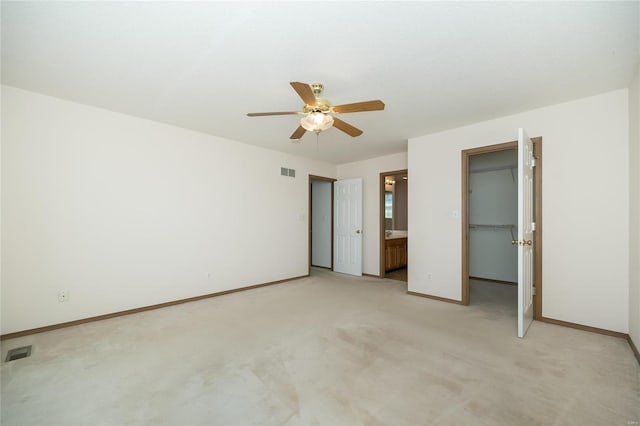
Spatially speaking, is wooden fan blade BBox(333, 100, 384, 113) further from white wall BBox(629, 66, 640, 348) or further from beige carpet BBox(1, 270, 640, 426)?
white wall BBox(629, 66, 640, 348)

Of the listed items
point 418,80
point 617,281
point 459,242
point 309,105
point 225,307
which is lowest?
point 225,307

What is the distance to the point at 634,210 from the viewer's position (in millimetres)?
2559

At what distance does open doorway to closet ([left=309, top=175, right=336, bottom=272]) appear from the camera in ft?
21.1

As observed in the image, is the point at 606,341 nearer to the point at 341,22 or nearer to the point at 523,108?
the point at 523,108

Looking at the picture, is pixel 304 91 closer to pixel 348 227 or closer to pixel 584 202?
pixel 584 202

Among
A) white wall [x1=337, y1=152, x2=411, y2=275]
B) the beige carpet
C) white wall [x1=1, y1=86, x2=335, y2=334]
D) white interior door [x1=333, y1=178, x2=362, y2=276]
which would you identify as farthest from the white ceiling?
white interior door [x1=333, y1=178, x2=362, y2=276]

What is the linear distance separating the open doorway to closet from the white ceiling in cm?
340

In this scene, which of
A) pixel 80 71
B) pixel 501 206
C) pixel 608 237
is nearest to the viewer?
pixel 80 71

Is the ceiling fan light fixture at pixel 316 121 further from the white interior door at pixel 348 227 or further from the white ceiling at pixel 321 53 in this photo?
the white interior door at pixel 348 227

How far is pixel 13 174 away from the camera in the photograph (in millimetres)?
2752

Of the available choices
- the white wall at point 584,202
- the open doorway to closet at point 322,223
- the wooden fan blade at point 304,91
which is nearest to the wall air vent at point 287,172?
the open doorway to closet at point 322,223

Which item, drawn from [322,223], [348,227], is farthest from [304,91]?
[322,223]

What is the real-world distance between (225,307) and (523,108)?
15.0ft

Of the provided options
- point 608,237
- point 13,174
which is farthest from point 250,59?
point 608,237
